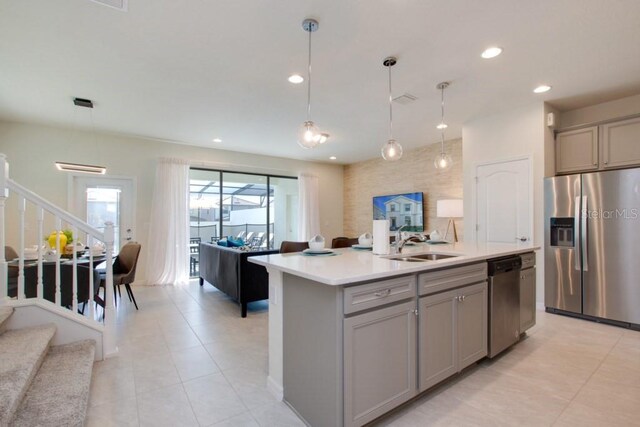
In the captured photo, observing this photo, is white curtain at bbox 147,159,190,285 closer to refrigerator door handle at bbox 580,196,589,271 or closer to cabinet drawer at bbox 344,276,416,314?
cabinet drawer at bbox 344,276,416,314

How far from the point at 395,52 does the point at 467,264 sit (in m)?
Result: 1.99

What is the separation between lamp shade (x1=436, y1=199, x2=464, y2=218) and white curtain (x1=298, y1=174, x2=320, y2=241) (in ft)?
10.8

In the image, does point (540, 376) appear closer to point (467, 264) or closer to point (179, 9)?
point (467, 264)

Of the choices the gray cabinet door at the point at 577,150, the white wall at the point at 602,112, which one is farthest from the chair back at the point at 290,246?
the white wall at the point at 602,112

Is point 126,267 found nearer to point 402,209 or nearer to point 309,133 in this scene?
point 309,133

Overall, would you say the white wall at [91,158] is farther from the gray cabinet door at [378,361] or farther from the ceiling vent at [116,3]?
the gray cabinet door at [378,361]

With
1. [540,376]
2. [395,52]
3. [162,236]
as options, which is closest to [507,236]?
[540,376]

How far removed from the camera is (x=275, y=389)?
82.5 inches

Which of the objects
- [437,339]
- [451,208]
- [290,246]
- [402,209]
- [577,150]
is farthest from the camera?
[402,209]

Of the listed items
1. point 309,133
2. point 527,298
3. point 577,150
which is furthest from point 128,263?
point 577,150

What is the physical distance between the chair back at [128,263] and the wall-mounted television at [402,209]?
4.40 metres

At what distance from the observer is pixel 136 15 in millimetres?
2234

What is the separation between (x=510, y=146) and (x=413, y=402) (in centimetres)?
377

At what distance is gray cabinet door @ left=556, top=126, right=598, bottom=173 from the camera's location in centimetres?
377
